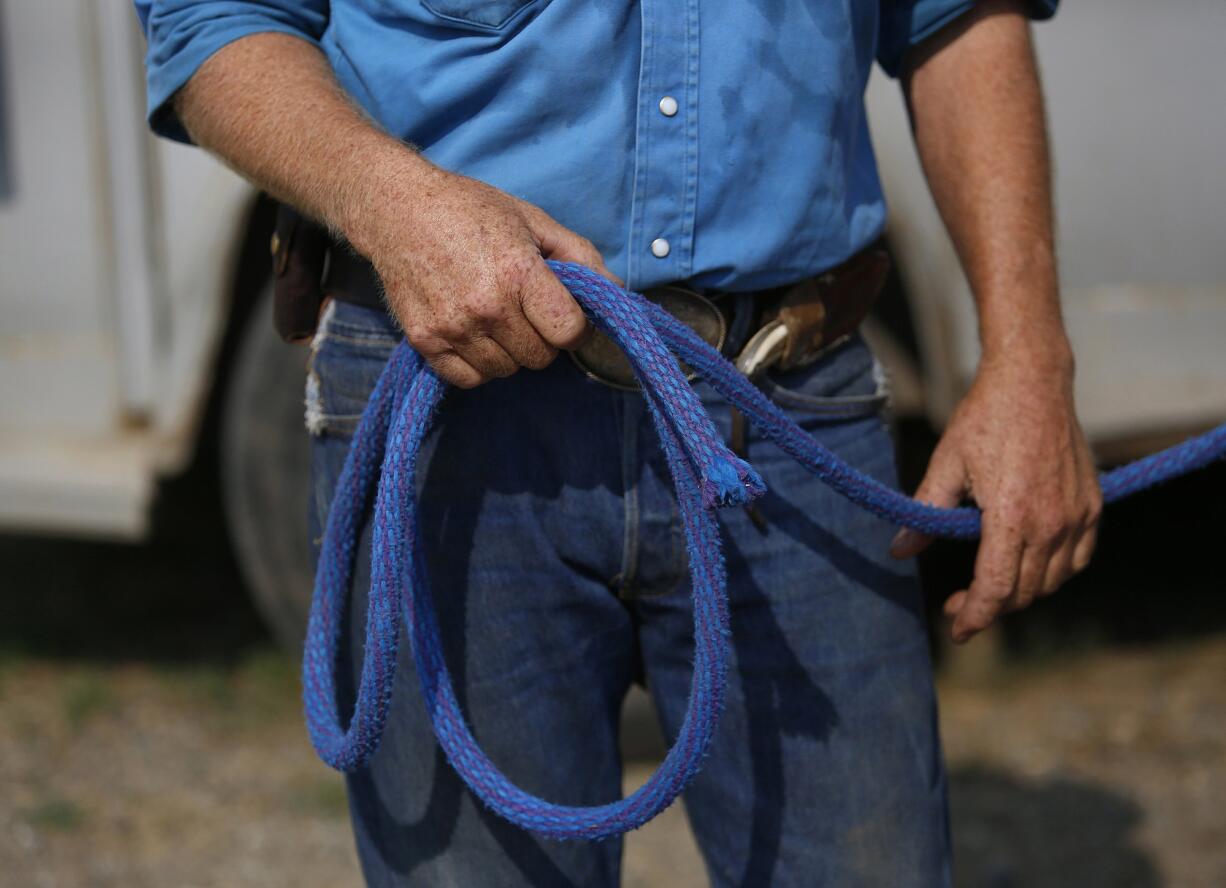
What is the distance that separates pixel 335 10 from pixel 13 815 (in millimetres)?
2056

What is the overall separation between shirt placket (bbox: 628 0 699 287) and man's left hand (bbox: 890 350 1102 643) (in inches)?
13.3

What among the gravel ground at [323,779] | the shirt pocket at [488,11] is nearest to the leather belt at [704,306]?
the shirt pocket at [488,11]

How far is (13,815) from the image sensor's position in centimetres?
268

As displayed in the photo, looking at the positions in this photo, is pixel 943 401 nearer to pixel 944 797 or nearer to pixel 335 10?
pixel 944 797

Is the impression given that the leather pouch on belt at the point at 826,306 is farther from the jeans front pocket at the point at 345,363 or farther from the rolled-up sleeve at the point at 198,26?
the rolled-up sleeve at the point at 198,26

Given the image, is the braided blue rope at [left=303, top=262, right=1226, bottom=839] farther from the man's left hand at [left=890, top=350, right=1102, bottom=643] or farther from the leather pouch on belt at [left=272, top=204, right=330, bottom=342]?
the leather pouch on belt at [left=272, top=204, right=330, bottom=342]

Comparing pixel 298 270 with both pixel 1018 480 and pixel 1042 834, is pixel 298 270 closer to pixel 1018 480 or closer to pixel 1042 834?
pixel 1018 480

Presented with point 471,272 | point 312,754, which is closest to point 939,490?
point 471,272

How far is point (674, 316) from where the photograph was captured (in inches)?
47.3

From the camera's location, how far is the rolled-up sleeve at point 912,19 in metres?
1.33

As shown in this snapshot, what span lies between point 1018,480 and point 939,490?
0.27 ft

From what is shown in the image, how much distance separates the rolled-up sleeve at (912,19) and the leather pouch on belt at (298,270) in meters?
0.60

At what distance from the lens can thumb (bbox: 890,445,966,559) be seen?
1314mm

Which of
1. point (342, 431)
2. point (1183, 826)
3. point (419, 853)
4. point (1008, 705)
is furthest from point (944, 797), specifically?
point (1008, 705)
